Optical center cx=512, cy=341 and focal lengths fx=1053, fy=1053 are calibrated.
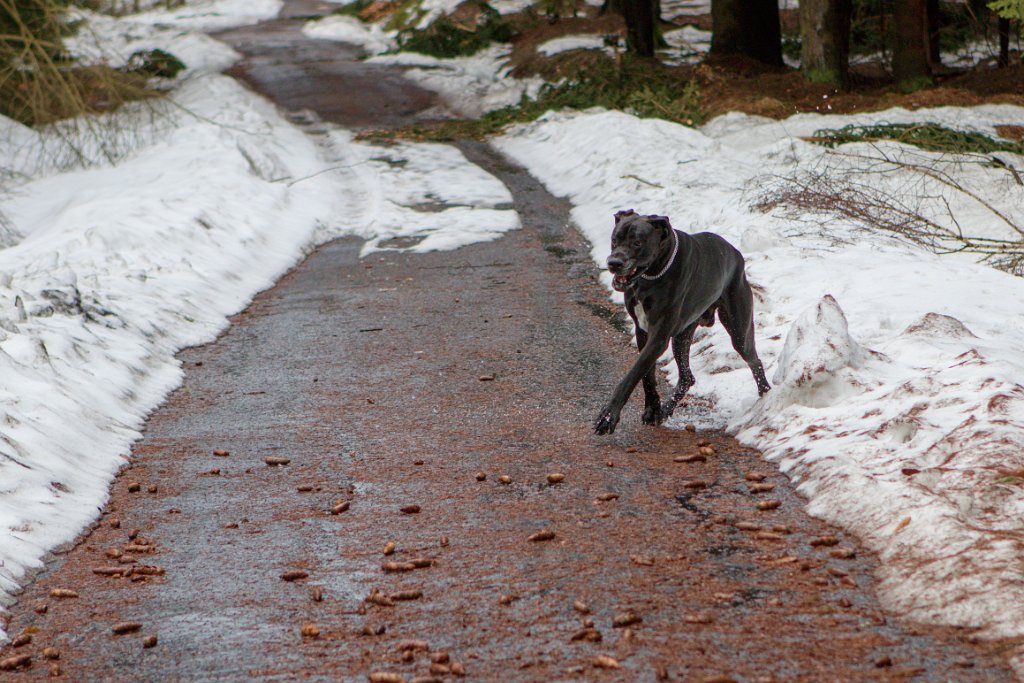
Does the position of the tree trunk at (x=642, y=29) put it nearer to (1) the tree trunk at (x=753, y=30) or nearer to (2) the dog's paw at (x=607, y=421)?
(1) the tree trunk at (x=753, y=30)

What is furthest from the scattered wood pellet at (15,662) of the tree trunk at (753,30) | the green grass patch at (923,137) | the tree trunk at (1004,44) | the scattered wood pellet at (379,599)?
the tree trunk at (753,30)

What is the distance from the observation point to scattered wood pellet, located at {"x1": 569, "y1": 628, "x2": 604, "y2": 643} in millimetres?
3689

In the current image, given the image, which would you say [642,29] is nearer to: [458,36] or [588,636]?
[458,36]

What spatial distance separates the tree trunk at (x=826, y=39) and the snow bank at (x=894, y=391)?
22.1 ft

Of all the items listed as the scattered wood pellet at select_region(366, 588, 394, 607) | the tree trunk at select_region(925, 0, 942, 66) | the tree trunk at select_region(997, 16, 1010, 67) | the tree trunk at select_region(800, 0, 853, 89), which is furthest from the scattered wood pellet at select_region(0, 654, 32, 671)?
the tree trunk at select_region(925, 0, 942, 66)

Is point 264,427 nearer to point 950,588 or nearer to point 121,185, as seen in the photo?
point 950,588

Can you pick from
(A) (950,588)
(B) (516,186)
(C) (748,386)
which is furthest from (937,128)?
(A) (950,588)

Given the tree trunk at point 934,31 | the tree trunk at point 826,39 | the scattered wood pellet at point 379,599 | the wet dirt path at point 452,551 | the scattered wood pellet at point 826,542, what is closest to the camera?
the wet dirt path at point 452,551

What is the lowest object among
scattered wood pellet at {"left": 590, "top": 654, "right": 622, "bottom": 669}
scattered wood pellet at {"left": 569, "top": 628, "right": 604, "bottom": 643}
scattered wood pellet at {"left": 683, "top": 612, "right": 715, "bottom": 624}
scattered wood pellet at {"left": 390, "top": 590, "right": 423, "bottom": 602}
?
scattered wood pellet at {"left": 390, "top": 590, "right": 423, "bottom": 602}

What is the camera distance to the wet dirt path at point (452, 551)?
12.0 feet

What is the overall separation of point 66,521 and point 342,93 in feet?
74.4

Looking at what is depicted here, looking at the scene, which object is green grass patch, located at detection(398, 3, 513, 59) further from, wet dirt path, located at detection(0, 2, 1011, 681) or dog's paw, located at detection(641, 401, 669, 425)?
dog's paw, located at detection(641, 401, 669, 425)

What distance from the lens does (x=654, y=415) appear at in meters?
6.38

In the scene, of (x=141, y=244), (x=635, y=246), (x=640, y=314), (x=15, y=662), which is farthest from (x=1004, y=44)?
(x=15, y=662)
